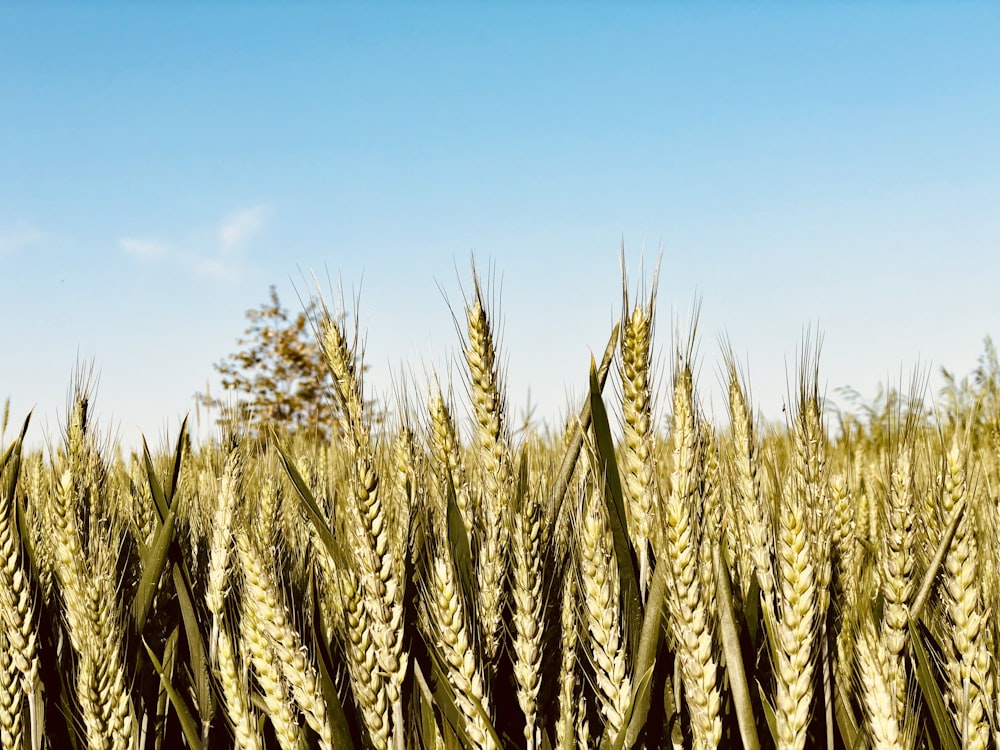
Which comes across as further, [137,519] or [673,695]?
Answer: [137,519]

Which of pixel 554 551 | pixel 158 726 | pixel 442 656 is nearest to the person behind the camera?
pixel 442 656

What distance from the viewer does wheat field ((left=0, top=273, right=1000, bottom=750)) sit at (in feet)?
4.49

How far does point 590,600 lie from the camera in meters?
1.37

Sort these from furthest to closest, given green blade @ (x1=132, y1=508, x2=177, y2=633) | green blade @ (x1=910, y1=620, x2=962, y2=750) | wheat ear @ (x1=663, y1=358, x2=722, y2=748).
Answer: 1. green blade @ (x1=132, y1=508, x2=177, y2=633)
2. green blade @ (x1=910, y1=620, x2=962, y2=750)
3. wheat ear @ (x1=663, y1=358, x2=722, y2=748)

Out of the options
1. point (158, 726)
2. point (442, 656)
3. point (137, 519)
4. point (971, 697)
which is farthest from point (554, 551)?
point (137, 519)

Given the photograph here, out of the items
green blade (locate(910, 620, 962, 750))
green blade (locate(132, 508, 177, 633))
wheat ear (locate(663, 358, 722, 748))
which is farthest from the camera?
green blade (locate(132, 508, 177, 633))

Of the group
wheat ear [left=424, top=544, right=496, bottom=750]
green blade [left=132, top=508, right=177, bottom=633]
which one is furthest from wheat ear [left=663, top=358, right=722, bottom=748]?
green blade [left=132, top=508, right=177, bottom=633]

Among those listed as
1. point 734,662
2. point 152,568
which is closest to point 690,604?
point 734,662

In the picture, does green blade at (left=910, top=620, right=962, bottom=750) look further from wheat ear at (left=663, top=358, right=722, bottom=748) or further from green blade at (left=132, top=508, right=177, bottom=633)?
green blade at (left=132, top=508, right=177, bottom=633)

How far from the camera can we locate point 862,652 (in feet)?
4.52

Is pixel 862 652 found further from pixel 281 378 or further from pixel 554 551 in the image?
pixel 281 378

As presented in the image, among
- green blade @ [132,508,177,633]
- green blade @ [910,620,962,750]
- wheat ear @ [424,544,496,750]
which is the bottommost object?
green blade @ [910,620,962,750]

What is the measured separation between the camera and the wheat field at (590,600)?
53.8 inches

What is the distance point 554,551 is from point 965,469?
2.68 ft
